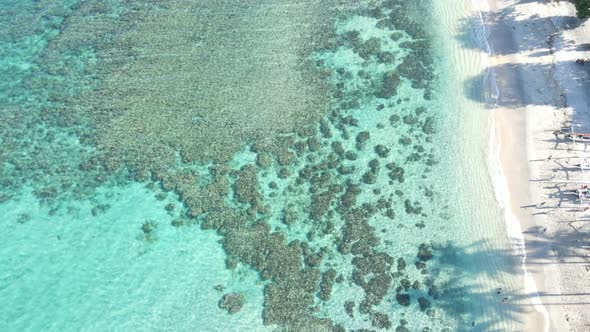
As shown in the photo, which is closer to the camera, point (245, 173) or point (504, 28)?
point (245, 173)

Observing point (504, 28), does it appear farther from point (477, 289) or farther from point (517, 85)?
point (477, 289)

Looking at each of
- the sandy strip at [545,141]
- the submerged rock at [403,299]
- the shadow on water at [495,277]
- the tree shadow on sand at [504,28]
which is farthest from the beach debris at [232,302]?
the tree shadow on sand at [504,28]

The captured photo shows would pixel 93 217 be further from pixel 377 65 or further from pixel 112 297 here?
pixel 377 65

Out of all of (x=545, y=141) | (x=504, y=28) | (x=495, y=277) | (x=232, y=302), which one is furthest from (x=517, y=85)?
(x=232, y=302)

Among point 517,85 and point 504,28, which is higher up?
point 504,28

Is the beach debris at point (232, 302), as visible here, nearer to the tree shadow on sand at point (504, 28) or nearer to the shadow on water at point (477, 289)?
the shadow on water at point (477, 289)
